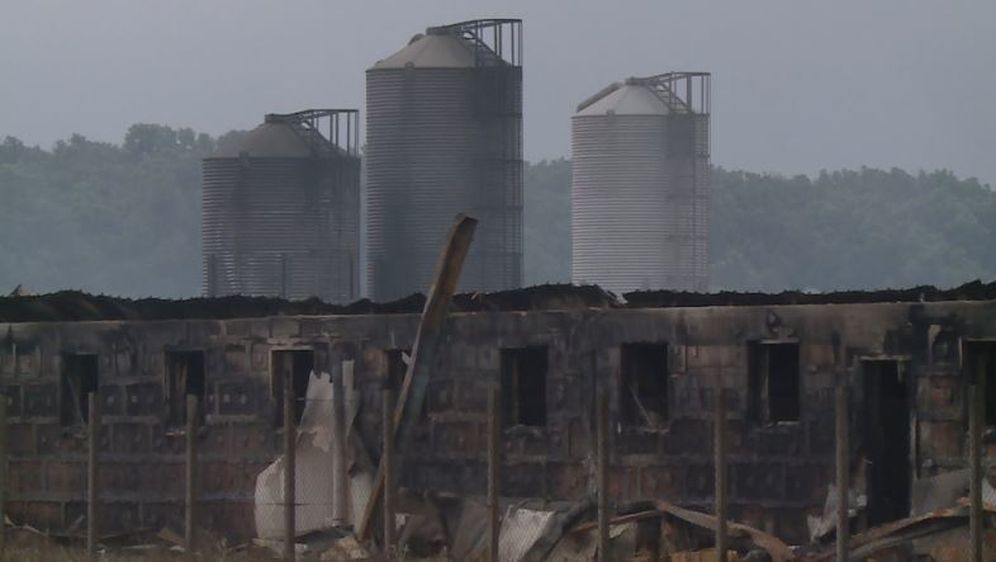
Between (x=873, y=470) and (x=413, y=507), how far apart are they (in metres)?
5.61

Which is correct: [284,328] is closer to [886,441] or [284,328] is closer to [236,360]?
[236,360]

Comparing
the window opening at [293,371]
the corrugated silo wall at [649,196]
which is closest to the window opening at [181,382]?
the window opening at [293,371]

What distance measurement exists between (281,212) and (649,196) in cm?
1203

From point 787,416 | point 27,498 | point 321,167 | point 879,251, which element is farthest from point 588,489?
point 879,251

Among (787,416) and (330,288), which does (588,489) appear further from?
(330,288)

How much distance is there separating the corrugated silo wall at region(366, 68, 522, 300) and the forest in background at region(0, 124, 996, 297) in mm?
66600

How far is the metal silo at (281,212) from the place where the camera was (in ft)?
235

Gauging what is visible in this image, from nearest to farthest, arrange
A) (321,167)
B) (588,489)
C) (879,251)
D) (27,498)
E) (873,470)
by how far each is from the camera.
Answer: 1. (873,470)
2. (588,489)
3. (27,498)
4. (321,167)
5. (879,251)

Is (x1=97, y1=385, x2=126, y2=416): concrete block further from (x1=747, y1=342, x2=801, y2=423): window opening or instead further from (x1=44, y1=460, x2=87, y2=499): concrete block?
(x1=747, y1=342, x2=801, y2=423): window opening

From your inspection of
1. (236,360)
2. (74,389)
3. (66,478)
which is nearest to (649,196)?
(74,389)

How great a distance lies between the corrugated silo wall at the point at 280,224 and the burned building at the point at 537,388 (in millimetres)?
40326

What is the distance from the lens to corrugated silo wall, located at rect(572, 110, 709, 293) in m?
75.3

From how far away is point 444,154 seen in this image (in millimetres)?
68938

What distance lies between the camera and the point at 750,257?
472 feet
